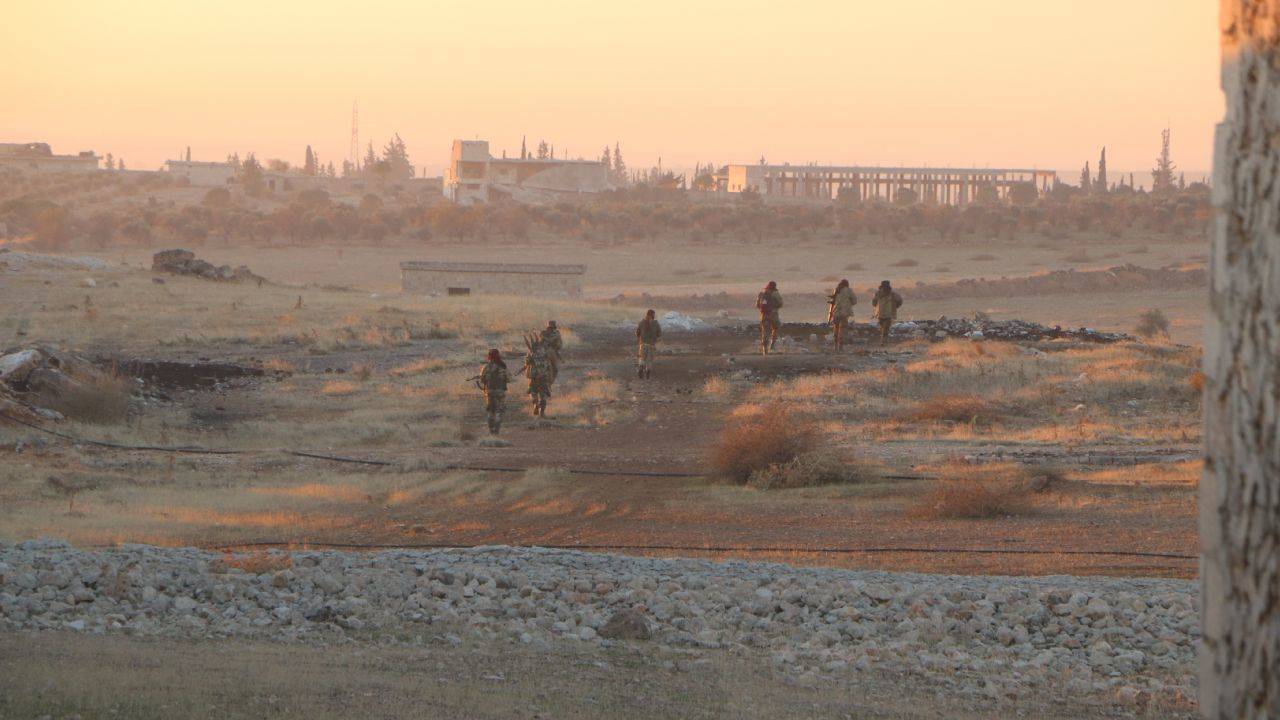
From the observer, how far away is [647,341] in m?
28.1

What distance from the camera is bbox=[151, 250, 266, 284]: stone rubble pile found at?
170 feet

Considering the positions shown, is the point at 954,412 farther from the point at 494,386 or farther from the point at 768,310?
the point at 494,386

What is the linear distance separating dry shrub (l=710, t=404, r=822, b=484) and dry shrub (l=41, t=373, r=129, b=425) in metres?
11.1

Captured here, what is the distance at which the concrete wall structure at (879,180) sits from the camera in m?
148

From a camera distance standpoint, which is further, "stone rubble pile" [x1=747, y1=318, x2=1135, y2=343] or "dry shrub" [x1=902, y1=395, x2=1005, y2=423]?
"stone rubble pile" [x1=747, y1=318, x2=1135, y2=343]

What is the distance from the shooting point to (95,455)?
2025cm

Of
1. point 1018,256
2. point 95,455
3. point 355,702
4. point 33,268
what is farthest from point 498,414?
point 1018,256

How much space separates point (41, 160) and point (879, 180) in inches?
3544

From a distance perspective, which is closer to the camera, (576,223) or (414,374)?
(414,374)

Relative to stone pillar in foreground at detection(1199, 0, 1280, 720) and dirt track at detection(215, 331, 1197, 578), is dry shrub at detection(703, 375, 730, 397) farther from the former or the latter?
stone pillar in foreground at detection(1199, 0, 1280, 720)

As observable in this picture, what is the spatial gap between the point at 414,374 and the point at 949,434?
43.5 feet

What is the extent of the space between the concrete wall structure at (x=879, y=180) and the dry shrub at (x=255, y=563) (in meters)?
133

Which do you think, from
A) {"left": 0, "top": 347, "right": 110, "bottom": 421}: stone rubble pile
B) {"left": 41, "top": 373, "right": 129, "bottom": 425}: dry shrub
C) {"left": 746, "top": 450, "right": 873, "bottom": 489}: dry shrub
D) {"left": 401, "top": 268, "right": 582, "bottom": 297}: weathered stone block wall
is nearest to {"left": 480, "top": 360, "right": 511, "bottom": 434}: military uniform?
{"left": 746, "top": 450, "right": 873, "bottom": 489}: dry shrub

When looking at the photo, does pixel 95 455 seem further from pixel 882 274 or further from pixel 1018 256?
pixel 1018 256
